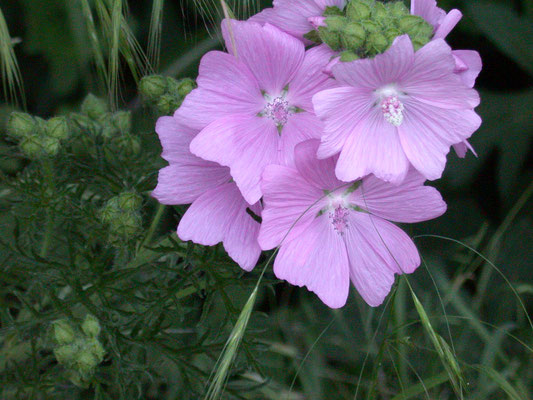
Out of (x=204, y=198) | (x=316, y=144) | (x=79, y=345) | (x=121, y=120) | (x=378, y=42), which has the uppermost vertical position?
(x=378, y=42)

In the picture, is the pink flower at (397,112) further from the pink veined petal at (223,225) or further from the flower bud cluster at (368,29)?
the pink veined petal at (223,225)

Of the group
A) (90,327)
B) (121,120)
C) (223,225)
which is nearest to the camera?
(223,225)

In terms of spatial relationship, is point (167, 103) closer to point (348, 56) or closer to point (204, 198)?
point (204, 198)

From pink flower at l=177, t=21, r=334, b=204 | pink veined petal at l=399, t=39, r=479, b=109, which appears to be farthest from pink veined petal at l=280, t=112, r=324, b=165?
pink veined petal at l=399, t=39, r=479, b=109

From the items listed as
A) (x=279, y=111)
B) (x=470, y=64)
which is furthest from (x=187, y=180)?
(x=470, y=64)

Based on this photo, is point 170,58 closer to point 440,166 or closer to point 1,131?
point 1,131

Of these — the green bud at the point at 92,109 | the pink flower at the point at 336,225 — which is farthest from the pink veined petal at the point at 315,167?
the green bud at the point at 92,109

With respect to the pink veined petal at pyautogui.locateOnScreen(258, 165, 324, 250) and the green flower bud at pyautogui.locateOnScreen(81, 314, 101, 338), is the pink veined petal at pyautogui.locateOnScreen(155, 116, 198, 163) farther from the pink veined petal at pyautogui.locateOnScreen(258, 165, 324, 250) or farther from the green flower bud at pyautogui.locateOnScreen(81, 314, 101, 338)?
the green flower bud at pyautogui.locateOnScreen(81, 314, 101, 338)
